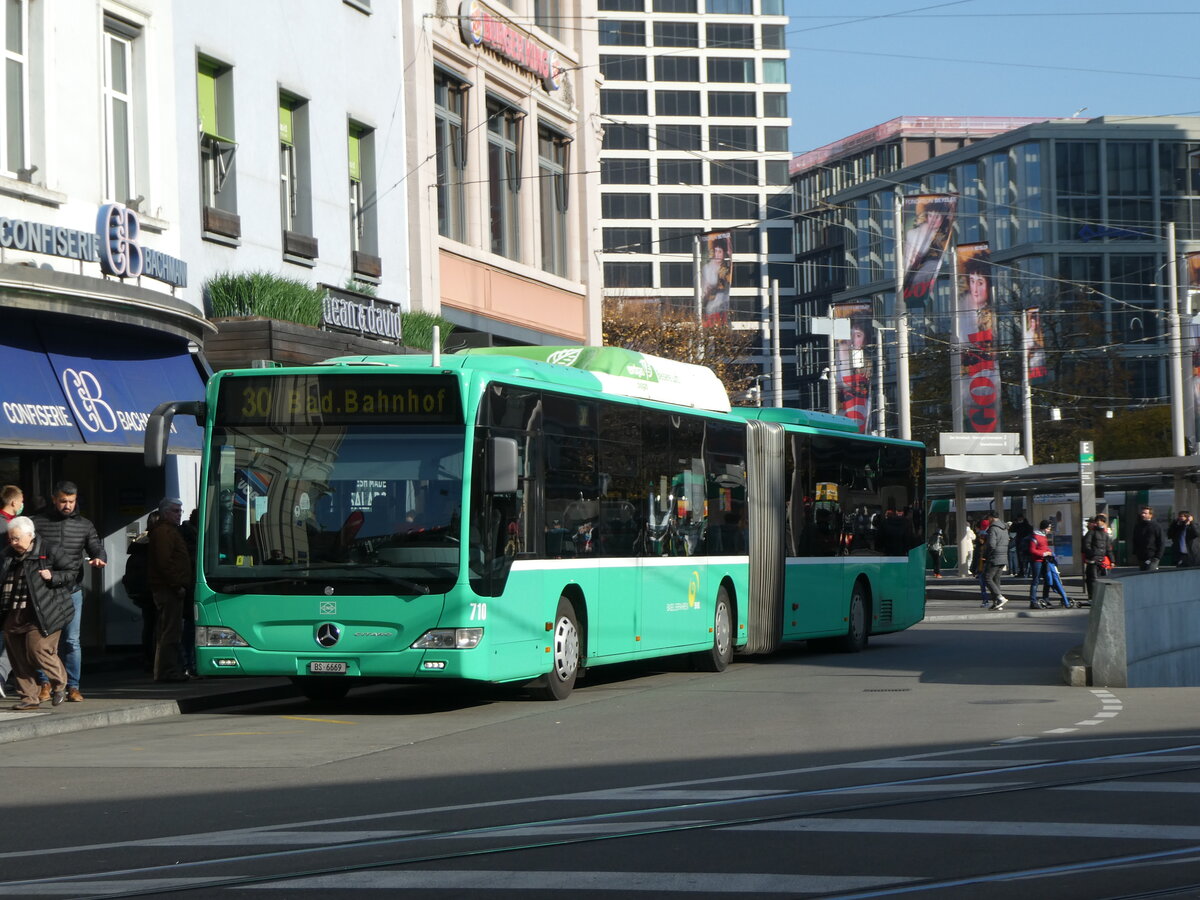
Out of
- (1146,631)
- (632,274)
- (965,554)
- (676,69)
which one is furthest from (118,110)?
(676,69)

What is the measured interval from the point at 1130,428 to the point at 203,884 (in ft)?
247

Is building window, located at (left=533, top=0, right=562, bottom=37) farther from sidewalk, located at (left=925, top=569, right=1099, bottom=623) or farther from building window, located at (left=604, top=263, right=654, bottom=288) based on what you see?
building window, located at (left=604, top=263, right=654, bottom=288)

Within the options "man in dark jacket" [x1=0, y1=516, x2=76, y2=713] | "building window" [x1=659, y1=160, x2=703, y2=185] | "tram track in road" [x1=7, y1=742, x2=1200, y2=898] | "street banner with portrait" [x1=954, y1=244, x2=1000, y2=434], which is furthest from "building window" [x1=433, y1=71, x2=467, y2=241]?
"building window" [x1=659, y1=160, x2=703, y2=185]

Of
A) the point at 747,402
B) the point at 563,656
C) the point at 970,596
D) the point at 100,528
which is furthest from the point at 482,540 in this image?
the point at 747,402

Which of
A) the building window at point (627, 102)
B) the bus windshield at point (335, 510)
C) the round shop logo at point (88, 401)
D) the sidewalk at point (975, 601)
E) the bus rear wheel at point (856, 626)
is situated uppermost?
the building window at point (627, 102)

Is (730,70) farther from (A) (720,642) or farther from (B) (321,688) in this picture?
(B) (321,688)

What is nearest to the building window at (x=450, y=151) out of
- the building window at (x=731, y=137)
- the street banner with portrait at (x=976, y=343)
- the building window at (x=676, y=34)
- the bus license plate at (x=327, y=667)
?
the bus license plate at (x=327, y=667)

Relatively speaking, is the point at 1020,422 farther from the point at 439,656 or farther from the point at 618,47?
the point at 439,656

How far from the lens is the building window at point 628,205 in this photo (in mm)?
126562

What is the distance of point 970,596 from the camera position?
1650 inches

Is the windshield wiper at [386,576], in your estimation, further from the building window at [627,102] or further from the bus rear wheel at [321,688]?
the building window at [627,102]

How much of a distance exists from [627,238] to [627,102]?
32.3 ft

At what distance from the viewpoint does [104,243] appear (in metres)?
19.5

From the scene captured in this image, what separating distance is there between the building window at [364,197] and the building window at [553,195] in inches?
292
